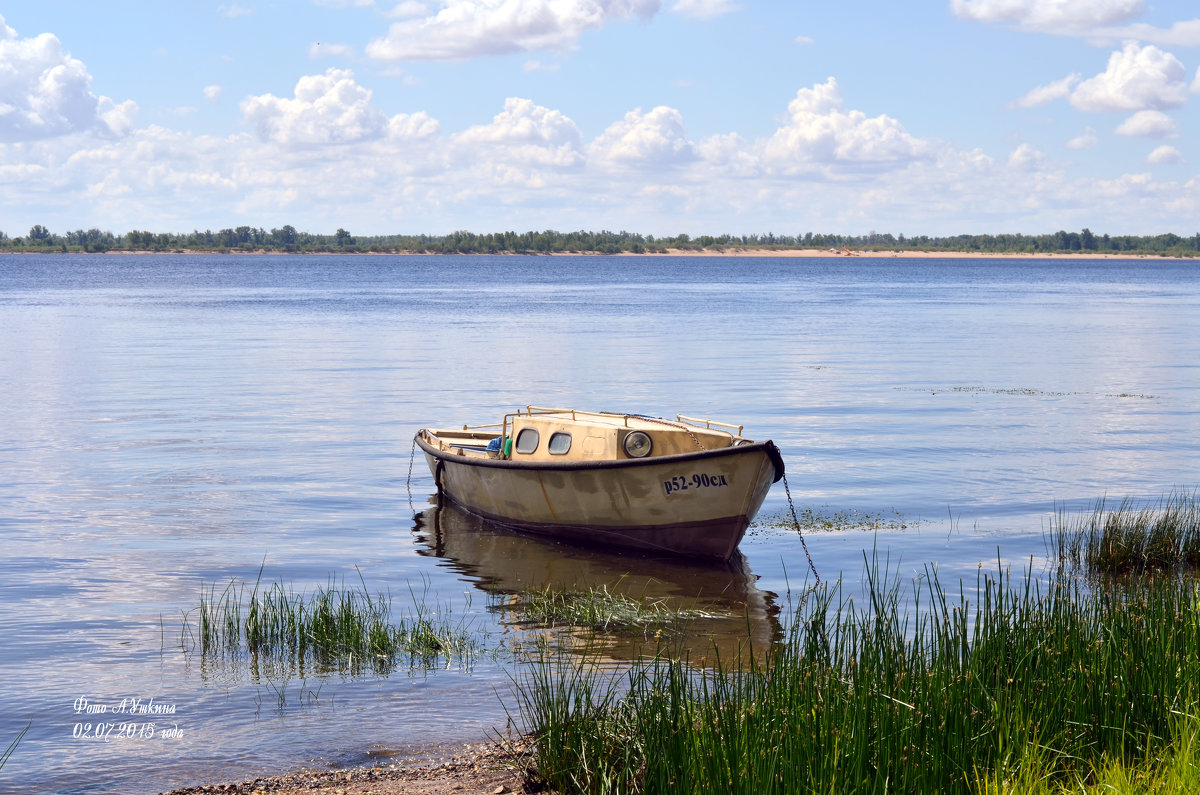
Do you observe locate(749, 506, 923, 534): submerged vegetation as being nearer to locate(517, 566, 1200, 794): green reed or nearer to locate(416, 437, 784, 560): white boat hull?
locate(416, 437, 784, 560): white boat hull

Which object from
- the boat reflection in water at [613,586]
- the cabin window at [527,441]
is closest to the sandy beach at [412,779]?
the boat reflection in water at [613,586]

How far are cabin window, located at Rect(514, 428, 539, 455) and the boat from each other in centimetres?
2

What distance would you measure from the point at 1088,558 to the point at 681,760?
34.9 feet

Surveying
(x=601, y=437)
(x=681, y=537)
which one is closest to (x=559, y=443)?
(x=601, y=437)

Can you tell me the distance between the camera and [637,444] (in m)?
17.4

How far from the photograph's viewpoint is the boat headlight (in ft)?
57.0

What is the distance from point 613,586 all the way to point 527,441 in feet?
11.9

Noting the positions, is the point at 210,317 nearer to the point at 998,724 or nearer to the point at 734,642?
the point at 734,642

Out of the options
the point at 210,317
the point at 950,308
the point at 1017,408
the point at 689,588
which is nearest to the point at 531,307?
the point at 210,317

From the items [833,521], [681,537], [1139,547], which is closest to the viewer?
[1139,547]

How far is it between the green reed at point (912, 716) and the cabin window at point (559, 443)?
933 centimetres

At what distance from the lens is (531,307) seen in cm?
9119

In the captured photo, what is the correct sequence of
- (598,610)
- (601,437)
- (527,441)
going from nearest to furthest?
1. (598,610)
2. (601,437)
3. (527,441)

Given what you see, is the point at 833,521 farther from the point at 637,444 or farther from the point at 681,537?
the point at 637,444
